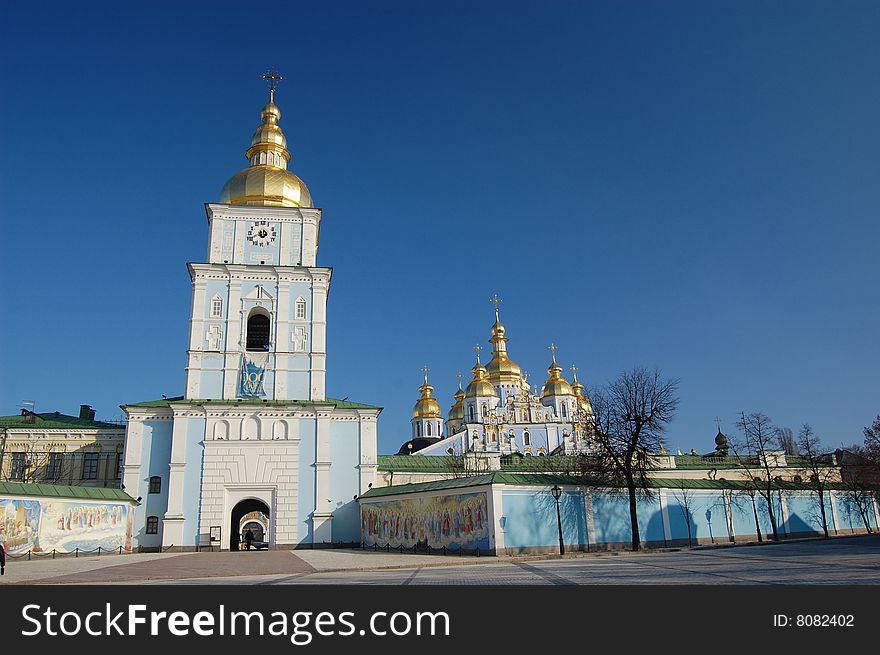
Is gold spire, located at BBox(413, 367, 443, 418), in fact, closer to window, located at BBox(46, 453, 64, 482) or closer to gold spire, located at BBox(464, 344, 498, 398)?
gold spire, located at BBox(464, 344, 498, 398)

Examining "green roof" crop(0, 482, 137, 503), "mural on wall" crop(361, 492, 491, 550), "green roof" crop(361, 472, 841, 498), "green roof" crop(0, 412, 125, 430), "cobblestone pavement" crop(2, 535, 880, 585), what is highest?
"green roof" crop(0, 412, 125, 430)

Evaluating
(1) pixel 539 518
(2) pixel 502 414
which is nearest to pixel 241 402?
(1) pixel 539 518

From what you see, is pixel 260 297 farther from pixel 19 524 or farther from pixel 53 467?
pixel 19 524

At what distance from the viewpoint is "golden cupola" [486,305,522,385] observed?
275 feet

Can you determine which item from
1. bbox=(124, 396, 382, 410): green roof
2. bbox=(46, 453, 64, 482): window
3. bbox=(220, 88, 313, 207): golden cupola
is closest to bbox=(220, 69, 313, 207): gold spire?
bbox=(220, 88, 313, 207): golden cupola

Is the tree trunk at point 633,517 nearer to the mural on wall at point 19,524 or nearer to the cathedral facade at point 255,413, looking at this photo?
the cathedral facade at point 255,413

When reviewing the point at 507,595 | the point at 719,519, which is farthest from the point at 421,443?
the point at 507,595

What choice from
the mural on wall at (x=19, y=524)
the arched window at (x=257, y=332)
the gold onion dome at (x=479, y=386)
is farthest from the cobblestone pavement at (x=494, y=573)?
the gold onion dome at (x=479, y=386)

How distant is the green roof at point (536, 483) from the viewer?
2744 centimetres

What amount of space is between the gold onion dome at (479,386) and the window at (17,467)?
5162 centimetres

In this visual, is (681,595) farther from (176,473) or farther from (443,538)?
(176,473)

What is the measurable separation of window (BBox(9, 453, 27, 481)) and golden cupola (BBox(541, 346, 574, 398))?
58.6 metres

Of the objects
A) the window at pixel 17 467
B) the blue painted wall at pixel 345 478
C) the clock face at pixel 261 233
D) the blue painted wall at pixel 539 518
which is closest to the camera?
the blue painted wall at pixel 539 518

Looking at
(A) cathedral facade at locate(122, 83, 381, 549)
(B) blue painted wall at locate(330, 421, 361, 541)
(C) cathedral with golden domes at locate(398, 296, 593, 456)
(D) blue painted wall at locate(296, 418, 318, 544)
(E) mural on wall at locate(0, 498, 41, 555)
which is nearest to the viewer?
(E) mural on wall at locate(0, 498, 41, 555)
